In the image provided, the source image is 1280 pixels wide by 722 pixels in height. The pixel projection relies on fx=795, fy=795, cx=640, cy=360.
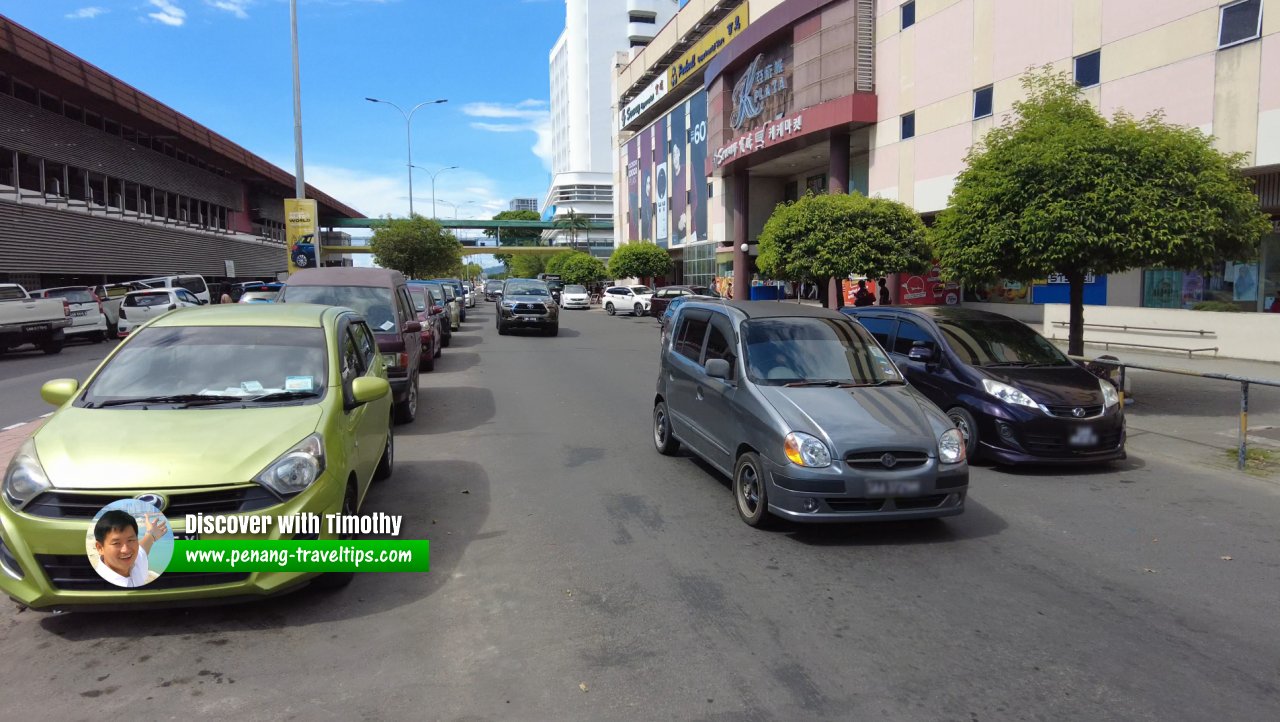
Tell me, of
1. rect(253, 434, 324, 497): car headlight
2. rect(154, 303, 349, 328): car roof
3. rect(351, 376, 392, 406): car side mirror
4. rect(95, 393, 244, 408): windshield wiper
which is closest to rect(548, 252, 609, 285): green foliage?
rect(154, 303, 349, 328): car roof

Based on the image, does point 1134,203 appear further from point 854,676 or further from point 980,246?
point 854,676

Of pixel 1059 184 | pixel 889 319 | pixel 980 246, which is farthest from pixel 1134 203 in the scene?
pixel 889 319

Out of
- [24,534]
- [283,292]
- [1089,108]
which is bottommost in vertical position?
[24,534]

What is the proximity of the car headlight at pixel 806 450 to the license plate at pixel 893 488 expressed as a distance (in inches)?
13.5

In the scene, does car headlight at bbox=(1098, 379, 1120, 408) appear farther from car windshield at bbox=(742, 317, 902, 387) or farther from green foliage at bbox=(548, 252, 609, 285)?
green foliage at bbox=(548, 252, 609, 285)

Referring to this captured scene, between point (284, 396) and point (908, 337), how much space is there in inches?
277

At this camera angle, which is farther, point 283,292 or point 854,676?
point 283,292

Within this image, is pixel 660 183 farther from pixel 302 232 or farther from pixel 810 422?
pixel 810 422

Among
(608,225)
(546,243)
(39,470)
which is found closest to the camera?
(39,470)

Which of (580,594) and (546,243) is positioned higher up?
(546,243)

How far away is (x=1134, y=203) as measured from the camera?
10.5 metres

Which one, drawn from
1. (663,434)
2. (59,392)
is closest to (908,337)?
(663,434)

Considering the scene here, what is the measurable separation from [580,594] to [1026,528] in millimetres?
3640

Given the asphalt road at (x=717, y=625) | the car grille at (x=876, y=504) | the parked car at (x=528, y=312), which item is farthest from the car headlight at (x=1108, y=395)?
the parked car at (x=528, y=312)
